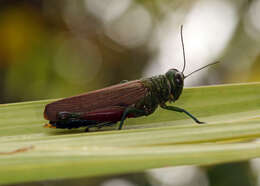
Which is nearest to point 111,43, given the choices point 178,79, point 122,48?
point 122,48

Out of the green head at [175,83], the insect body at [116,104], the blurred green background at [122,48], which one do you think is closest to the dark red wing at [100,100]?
the insect body at [116,104]

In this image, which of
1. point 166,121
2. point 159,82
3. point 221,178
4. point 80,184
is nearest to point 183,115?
point 166,121

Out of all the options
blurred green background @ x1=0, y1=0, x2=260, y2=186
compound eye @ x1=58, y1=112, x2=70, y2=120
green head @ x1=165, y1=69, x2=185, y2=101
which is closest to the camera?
compound eye @ x1=58, y1=112, x2=70, y2=120

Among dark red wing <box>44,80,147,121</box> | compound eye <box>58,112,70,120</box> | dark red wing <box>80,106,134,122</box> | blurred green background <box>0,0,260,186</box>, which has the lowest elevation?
blurred green background <box>0,0,260,186</box>

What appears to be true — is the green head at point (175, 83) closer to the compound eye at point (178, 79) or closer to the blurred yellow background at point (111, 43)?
the compound eye at point (178, 79)

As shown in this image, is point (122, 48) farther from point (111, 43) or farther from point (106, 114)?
point (106, 114)

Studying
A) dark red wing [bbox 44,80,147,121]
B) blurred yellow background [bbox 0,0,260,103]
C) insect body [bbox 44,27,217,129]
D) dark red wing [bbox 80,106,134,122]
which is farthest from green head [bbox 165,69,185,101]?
blurred yellow background [bbox 0,0,260,103]

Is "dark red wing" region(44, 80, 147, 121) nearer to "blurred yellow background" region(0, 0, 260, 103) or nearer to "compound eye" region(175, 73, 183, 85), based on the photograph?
"compound eye" region(175, 73, 183, 85)
